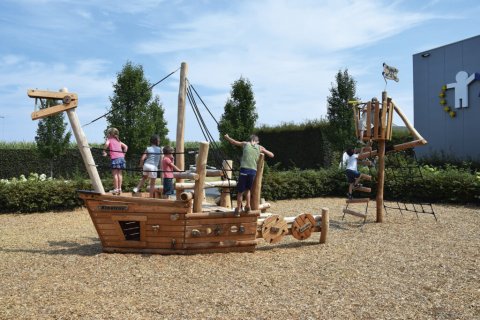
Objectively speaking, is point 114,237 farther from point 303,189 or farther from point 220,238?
point 303,189

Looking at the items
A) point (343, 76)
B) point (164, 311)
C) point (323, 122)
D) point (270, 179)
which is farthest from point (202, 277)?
point (323, 122)

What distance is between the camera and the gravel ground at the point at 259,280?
477cm

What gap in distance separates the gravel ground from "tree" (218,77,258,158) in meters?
8.91

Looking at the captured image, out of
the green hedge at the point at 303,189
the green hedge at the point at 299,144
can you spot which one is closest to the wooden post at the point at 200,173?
the green hedge at the point at 303,189

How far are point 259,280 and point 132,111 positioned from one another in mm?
11616

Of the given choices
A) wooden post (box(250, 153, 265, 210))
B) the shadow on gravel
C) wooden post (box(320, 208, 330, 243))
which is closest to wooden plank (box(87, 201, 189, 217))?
the shadow on gravel

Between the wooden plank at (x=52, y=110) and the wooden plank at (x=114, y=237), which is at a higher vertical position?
the wooden plank at (x=52, y=110)

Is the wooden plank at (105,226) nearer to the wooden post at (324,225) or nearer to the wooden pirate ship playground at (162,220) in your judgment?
the wooden pirate ship playground at (162,220)

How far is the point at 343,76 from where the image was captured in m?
19.5

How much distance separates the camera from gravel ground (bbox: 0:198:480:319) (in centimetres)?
477

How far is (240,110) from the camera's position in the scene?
1752cm

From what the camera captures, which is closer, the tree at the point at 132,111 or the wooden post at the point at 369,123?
the wooden post at the point at 369,123

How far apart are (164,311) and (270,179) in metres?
10.4

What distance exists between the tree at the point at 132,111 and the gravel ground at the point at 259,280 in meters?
7.57
